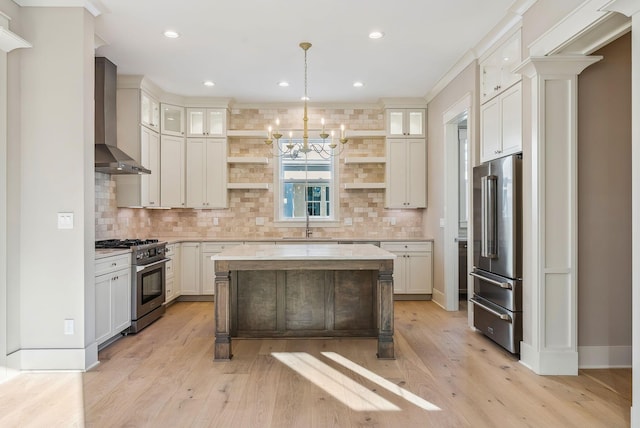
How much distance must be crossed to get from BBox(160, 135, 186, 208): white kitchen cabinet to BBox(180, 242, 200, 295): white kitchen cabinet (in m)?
0.63

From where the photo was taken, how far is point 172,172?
6.03m

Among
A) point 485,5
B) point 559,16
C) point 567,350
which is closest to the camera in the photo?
point 559,16

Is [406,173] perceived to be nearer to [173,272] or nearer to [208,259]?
[208,259]

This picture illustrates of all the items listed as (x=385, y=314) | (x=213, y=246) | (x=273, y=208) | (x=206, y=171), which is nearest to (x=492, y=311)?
(x=385, y=314)

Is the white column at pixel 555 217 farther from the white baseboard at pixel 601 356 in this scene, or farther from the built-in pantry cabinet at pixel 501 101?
the built-in pantry cabinet at pixel 501 101

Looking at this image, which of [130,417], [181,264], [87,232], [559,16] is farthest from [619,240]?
[181,264]

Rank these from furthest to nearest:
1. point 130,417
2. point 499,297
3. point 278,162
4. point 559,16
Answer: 1. point 278,162
2. point 499,297
3. point 559,16
4. point 130,417

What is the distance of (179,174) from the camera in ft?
20.1

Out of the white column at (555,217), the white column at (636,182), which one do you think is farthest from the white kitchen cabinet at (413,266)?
the white column at (636,182)

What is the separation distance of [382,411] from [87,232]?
8.65ft

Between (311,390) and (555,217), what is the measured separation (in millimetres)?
2247

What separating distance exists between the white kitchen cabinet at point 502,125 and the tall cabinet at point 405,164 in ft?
6.21

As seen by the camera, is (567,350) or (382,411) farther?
(567,350)

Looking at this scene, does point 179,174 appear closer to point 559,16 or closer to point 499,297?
point 499,297
